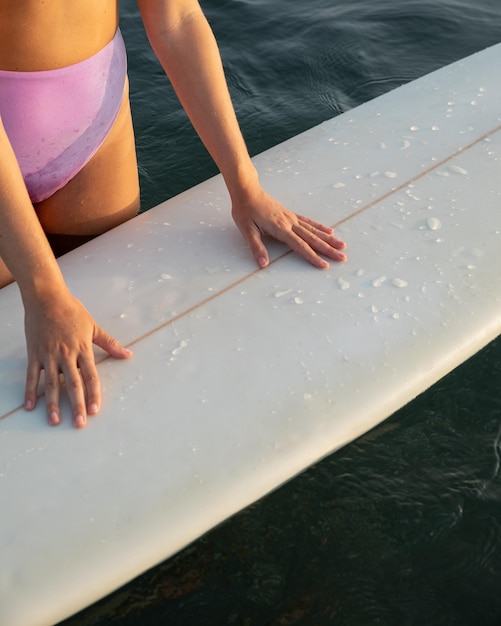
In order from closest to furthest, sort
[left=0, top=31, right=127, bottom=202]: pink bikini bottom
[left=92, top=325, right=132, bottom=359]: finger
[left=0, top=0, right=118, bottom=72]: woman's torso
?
[left=92, top=325, right=132, bottom=359]: finger
[left=0, top=0, right=118, bottom=72]: woman's torso
[left=0, top=31, right=127, bottom=202]: pink bikini bottom

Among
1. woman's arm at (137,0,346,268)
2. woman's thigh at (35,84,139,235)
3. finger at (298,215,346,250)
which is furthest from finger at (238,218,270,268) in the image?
woman's thigh at (35,84,139,235)

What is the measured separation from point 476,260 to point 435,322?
25 centimetres

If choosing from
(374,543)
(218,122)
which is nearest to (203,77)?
(218,122)

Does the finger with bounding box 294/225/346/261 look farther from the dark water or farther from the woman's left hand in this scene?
the dark water


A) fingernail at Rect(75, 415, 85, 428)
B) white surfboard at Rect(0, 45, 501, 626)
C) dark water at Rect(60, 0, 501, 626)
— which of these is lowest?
dark water at Rect(60, 0, 501, 626)

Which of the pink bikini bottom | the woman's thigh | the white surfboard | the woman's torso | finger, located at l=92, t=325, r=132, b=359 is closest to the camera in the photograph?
the white surfboard

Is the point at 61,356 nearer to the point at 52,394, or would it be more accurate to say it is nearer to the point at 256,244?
the point at 52,394

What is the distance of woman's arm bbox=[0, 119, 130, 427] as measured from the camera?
1.75 meters

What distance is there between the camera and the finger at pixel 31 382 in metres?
1.77

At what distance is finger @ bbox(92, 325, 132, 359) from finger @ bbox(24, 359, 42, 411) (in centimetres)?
14

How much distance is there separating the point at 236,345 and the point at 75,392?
37 cm

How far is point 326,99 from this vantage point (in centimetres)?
389

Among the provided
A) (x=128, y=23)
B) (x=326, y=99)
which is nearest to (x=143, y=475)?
(x=326, y=99)

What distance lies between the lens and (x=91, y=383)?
1771 mm
